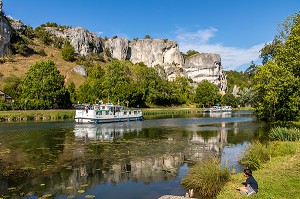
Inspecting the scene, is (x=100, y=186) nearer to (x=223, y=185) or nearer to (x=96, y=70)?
(x=223, y=185)

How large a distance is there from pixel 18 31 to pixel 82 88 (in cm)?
6179

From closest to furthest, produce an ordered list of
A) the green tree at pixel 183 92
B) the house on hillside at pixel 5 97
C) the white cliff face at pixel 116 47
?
the house on hillside at pixel 5 97 < the green tree at pixel 183 92 < the white cliff face at pixel 116 47

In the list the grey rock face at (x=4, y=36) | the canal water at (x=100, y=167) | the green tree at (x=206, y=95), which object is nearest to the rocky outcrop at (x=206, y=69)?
the green tree at (x=206, y=95)

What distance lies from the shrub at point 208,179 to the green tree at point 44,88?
6336 cm

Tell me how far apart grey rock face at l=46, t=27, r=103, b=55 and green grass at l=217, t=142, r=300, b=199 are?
14389cm

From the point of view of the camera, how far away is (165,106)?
4776 inches

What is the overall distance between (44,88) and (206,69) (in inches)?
5096

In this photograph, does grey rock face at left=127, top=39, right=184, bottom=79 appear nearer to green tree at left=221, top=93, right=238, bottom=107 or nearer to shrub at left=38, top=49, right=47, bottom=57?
green tree at left=221, top=93, right=238, bottom=107

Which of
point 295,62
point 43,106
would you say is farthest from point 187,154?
point 43,106

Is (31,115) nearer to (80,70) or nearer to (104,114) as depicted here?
(104,114)

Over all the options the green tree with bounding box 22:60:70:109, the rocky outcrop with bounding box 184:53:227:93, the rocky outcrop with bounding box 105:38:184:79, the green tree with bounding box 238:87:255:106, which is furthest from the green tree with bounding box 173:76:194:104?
the green tree with bounding box 22:60:70:109

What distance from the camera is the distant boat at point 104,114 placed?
55250mm

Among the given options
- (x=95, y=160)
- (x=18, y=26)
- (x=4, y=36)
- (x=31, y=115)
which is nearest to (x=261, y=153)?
(x=95, y=160)

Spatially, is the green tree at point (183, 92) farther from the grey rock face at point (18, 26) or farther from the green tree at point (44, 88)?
the grey rock face at point (18, 26)
